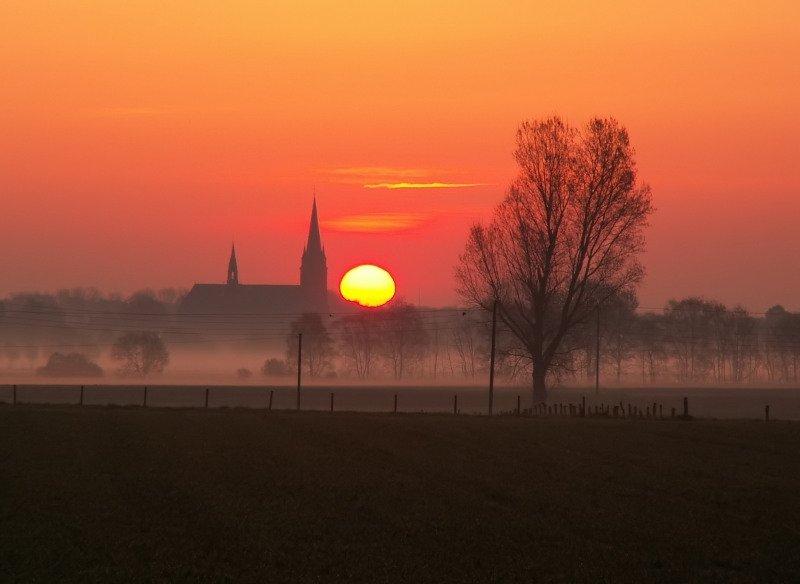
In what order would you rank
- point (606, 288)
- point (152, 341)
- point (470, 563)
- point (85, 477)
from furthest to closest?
point (152, 341) < point (606, 288) < point (85, 477) < point (470, 563)

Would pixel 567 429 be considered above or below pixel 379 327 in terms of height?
below

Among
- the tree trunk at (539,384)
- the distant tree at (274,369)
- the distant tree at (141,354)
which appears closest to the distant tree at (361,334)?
the distant tree at (274,369)

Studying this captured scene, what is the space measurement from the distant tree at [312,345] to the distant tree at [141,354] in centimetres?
1757

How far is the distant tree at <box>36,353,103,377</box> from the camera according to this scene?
5512 inches

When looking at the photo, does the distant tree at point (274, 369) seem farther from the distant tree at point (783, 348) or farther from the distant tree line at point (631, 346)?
the distant tree at point (783, 348)

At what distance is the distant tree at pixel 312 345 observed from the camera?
14875cm

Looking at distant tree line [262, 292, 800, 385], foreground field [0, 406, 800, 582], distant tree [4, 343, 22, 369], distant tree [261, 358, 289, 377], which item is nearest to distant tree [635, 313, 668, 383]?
distant tree line [262, 292, 800, 385]

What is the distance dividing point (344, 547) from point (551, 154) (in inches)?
1861

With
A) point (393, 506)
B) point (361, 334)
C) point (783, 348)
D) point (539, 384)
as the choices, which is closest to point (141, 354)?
point (361, 334)

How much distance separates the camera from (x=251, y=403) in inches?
3698

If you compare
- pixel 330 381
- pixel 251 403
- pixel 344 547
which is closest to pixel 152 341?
pixel 330 381

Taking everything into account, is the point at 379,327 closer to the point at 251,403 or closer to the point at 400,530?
the point at 251,403

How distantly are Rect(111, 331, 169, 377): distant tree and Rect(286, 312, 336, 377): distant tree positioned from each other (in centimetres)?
1757

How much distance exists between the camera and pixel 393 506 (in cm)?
2452
